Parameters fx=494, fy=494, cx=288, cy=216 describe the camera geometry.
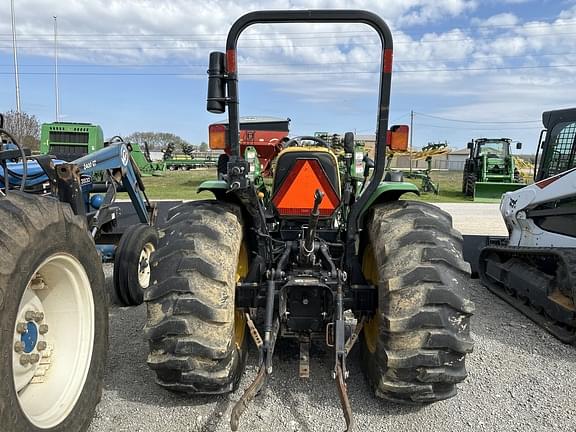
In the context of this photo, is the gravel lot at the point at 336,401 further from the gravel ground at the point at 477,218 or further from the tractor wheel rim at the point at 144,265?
the gravel ground at the point at 477,218

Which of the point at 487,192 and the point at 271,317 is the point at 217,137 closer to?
the point at 271,317

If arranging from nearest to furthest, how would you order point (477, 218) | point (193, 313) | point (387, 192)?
point (193, 313)
point (387, 192)
point (477, 218)

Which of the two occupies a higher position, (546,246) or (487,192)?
(546,246)

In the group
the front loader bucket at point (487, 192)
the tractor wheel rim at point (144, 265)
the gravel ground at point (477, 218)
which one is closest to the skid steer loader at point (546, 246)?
the tractor wheel rim at point (144, 265)

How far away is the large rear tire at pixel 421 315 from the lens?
269cm

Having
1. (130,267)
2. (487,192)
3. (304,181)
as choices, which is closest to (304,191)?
(304,181)

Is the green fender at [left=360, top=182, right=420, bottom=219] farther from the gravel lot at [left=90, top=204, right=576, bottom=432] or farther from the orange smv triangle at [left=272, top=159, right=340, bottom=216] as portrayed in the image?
the gravel lot at [left=90, top=204, right=576, bottom=432]

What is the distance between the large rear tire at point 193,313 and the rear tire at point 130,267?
6.90 feet

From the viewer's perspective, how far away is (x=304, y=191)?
347cm

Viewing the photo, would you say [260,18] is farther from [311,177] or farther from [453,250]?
[453,250]

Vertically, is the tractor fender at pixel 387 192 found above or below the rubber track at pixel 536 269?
above

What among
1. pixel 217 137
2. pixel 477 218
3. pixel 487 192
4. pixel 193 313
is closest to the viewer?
pixel 193 313

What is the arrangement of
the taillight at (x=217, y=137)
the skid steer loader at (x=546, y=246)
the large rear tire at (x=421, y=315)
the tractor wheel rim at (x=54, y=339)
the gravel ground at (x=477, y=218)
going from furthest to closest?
the gravel ground at (x=477, y=218) → the skid steer loader at (x=546, y=246) → the taillight at (x=217, y=137) → the large rear tire at (x=421, y=315) → the tractor wheel rim at (x=54, y=339)

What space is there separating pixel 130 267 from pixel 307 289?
2556mm
